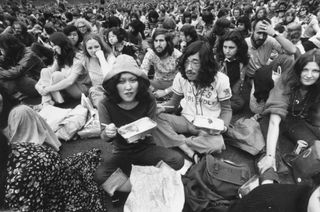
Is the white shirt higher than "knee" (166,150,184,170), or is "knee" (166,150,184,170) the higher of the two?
the white shirt

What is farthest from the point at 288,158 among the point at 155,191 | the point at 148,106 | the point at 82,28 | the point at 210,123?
the point at 82,28

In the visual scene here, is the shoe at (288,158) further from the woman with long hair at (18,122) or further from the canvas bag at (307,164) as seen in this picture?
the woman with long hair at (18,122)

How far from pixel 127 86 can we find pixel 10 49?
303 centimetres

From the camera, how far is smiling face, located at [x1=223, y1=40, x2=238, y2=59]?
327 cm

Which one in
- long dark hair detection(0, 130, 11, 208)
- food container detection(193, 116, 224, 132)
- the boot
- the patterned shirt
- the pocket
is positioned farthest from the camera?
the patterned shirt

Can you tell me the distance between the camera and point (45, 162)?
156 centimetres

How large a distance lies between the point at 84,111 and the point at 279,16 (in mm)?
6367

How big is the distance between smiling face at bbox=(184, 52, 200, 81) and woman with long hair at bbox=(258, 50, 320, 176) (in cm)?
93

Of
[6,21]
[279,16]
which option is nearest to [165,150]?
[279,16]

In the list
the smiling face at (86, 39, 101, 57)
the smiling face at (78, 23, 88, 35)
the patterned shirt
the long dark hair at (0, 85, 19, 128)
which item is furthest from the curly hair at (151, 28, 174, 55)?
the long dark hair at (0, 85, 19, 128)

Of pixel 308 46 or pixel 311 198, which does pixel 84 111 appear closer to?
pixel 311 198

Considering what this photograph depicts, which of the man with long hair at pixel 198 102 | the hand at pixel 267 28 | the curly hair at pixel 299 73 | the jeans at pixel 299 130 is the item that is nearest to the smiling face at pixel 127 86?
the man with long hair at pixel 198 102

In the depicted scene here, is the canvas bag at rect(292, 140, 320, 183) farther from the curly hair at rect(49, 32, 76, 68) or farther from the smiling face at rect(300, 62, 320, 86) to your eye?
the curly hair at rect(49, 32, 76, 68)

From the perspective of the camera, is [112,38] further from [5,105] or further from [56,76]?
[5,105]
